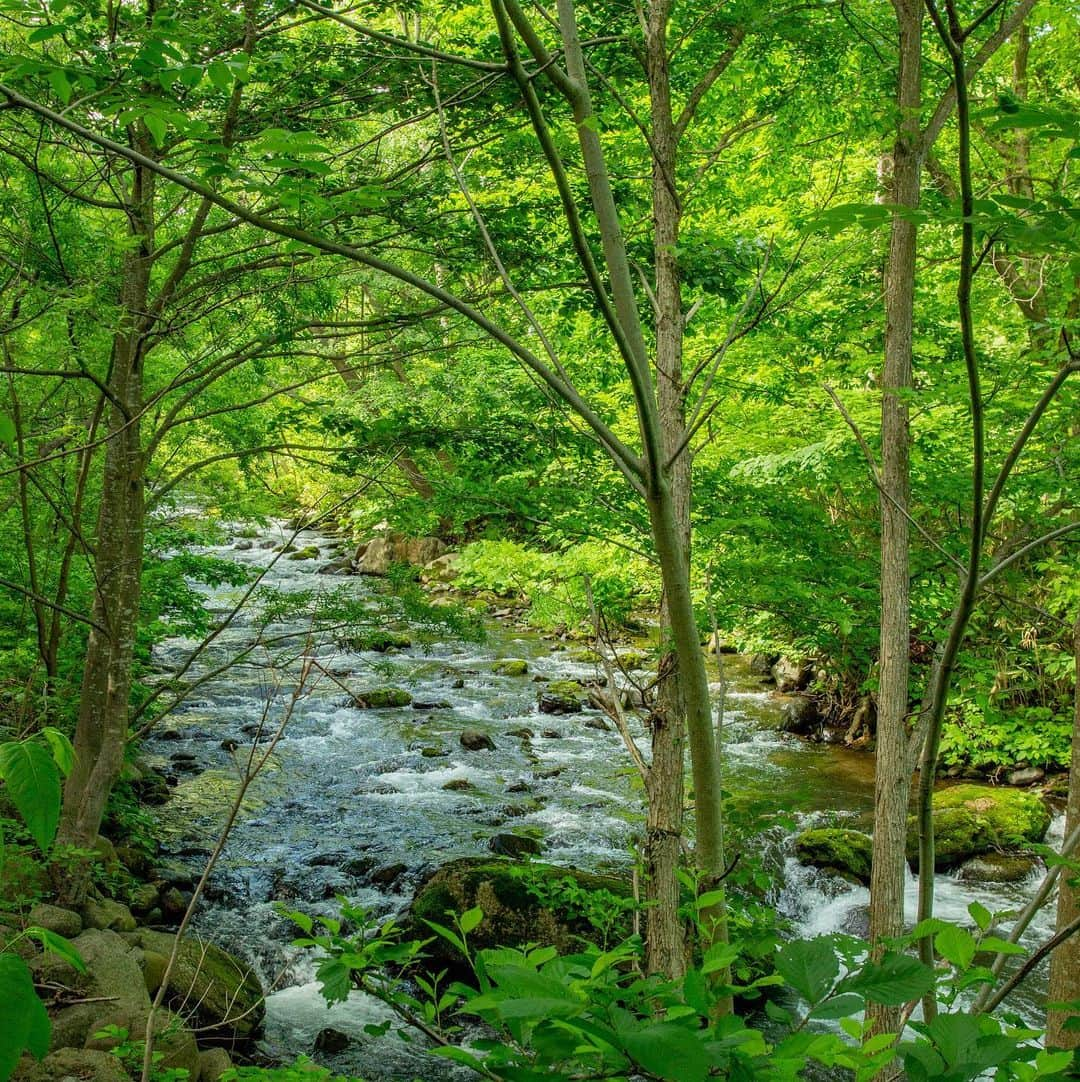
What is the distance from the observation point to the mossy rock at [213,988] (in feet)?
19.5

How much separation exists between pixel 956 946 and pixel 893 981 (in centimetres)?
13

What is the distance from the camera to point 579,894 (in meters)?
4.52

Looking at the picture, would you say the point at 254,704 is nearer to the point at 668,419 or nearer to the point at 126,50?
the point at 668,419

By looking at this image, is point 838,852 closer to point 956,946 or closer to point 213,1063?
point 213,1063

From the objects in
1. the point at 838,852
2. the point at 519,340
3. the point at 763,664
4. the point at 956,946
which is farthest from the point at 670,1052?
the point at 763,664

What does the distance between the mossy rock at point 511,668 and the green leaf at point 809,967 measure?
14905mm

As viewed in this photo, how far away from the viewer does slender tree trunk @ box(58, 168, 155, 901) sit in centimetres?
600

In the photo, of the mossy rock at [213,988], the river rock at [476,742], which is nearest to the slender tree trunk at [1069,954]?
the mossy rock at [213,988]

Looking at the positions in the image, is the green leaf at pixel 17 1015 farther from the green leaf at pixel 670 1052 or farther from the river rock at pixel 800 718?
the river rock at pixel 800 718

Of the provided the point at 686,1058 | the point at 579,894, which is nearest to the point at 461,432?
the point at 579,894

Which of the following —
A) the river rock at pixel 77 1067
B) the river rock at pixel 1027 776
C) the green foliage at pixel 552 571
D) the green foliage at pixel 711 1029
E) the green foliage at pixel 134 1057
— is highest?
the green foliage at pixel 552 571

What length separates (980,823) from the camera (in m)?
9.82

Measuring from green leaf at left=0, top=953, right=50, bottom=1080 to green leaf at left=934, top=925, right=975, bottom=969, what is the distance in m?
1.12

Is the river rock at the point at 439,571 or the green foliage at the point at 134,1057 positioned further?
the river rock at the point at 439,571
